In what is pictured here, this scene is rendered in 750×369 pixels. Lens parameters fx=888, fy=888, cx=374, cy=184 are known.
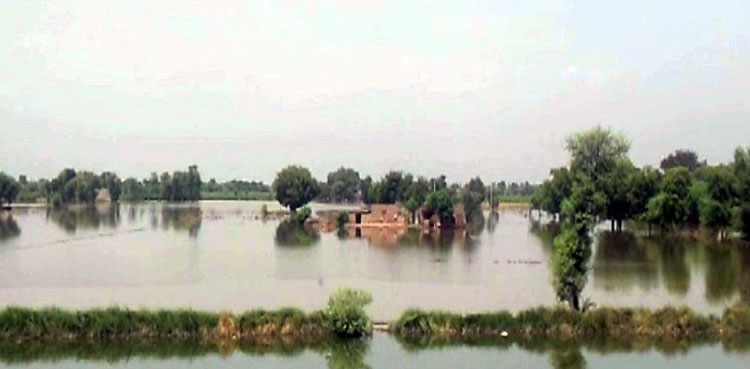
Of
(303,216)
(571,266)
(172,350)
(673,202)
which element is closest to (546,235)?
(673,202)

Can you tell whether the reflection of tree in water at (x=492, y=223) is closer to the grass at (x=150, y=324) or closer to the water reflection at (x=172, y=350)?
the grass at (x=150, y=324)

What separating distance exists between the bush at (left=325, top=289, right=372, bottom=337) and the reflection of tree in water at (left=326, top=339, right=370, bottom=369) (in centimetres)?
24

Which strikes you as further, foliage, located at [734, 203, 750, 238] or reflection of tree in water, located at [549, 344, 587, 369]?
foliage, located at [734, 203, 750, 238]

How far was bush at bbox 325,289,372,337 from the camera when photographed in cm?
1528

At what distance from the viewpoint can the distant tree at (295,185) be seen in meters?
67.4

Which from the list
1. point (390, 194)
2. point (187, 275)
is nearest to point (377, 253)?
point (187, 275)

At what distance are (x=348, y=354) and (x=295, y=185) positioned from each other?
53.3 meters

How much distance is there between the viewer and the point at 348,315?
1528 cm

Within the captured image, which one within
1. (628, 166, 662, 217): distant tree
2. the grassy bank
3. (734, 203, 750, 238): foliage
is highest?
(628, 166, 662, 217): distant tree

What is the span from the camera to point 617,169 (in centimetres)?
5184

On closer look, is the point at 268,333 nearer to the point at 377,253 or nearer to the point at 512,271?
the point at 512,271

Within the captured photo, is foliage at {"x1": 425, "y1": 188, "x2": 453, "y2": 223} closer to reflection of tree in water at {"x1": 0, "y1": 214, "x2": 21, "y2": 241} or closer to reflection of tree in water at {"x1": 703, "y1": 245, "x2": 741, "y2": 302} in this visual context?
reflection of tree in water at {"x1": 703, "y1": 245, "x2": 741, "y2": 302}

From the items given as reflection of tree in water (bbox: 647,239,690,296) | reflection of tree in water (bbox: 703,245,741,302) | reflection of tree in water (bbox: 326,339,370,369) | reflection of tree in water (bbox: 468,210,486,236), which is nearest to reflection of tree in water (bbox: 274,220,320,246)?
reflection of tree in water (bbox: 468,210,486,236)

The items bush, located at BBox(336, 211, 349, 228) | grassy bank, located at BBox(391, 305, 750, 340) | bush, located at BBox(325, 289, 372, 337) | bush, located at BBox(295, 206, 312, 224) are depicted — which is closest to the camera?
bush, located at BBox(325, 289, 372, 337)
